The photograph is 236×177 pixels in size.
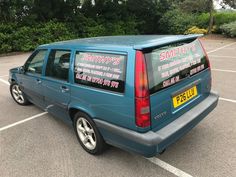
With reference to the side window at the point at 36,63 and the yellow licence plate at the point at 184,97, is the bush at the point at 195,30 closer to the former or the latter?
the side window at the point at 36,63

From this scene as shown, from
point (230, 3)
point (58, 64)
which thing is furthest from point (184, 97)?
point (230, 3)

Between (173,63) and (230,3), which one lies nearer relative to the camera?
(173,63)

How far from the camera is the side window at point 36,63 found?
443 cm

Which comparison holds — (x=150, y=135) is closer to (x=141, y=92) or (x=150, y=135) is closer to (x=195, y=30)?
(x=141, y=92)

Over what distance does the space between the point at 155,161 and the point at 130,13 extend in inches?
794

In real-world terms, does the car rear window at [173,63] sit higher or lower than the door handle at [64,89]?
higher

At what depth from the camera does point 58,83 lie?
3848mm

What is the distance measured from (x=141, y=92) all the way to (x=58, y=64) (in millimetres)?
1731

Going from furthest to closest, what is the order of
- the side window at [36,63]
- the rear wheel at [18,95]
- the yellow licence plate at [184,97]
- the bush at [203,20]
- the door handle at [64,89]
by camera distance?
the bush at [203,20], the rear wheel at [18,95], the side window at [36,63], the door handle at [64,89], the yellow licence plate at [184,97]

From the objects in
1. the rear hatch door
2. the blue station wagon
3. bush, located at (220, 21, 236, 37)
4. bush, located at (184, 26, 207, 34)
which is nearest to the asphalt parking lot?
the blue station wagon

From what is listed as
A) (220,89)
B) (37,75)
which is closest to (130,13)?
(220,89)

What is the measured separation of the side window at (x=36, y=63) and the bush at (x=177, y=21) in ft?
59.2

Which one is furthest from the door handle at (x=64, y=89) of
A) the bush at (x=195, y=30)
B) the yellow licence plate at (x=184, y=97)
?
the bush at (x=195, y=30)

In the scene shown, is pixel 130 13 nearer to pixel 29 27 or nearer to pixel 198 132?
pixel 29 27
